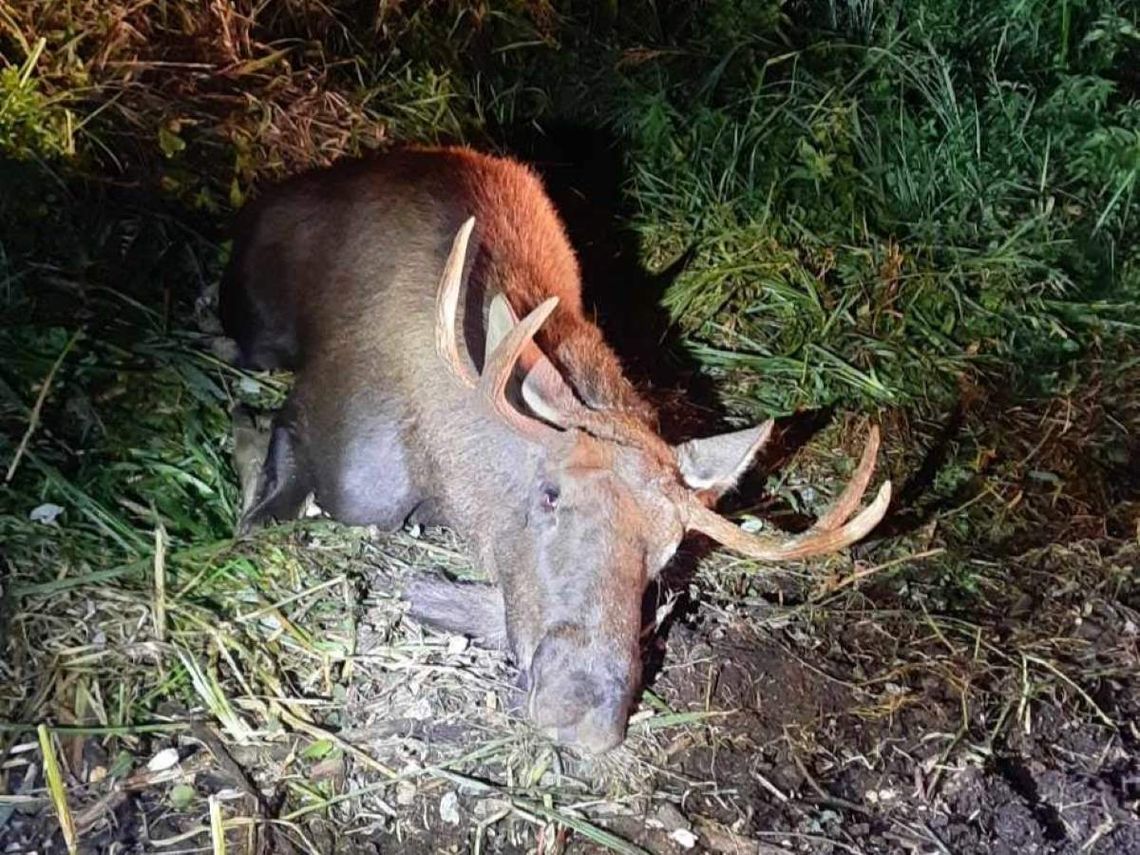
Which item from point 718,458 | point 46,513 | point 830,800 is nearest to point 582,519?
point 718,458

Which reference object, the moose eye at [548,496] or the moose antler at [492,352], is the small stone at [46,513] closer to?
the moose antler at [492,352]

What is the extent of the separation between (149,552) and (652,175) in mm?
2942

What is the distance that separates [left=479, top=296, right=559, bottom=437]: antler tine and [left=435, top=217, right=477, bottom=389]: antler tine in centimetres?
10

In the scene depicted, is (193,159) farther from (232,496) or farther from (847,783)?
(847,783)

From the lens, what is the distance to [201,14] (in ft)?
17.2

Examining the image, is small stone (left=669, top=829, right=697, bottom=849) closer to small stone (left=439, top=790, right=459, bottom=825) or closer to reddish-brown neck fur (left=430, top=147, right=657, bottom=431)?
small stone (left=439, top=790, right=459, bottom=825)

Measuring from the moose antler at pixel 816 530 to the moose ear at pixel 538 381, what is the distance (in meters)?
0.42

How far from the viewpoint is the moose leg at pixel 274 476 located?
12.8ft

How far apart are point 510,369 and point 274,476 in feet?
3.80

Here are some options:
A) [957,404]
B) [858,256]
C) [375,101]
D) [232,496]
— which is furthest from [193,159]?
[957,404]

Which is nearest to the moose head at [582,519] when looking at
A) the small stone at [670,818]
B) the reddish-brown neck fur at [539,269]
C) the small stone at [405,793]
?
the reddish-brown neck fur at [539,269]

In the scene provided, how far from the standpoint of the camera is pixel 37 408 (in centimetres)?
377

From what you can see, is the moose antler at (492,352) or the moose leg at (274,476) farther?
the moose leg at (274,476)

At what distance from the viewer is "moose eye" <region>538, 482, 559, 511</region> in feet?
10.8
